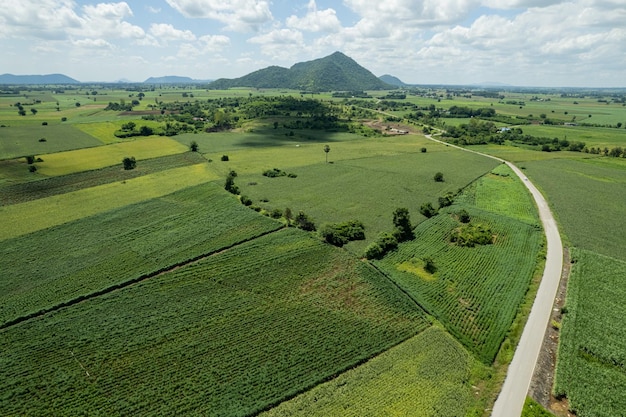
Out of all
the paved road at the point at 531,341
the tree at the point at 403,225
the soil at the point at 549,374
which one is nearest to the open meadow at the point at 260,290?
the paved road at the point at 531,341

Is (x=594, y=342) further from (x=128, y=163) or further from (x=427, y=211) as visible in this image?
(x=128, y=163)

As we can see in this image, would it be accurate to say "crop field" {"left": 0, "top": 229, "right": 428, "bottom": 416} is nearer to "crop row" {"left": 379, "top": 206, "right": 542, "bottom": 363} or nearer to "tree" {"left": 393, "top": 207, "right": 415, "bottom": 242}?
"crop row" {"left": 379, "top": 206, "right": 542, "bottom": 363}

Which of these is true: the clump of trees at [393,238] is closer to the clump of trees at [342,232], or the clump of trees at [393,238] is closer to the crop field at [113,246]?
the clump of trees at [342,232]

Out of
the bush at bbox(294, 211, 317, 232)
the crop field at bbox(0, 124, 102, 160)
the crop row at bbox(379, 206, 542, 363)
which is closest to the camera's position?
the crop row at bbox(379, 206, 542, 363)

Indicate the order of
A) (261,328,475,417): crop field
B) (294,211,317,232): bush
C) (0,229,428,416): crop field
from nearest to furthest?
(261,328,475,417): crop field
(0,229,428,416): crop field
(294,211,317,232): bush

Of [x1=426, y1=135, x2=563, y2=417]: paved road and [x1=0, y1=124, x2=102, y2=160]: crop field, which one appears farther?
[x1=0, y1=124, x2=102, y2=160]: crop field

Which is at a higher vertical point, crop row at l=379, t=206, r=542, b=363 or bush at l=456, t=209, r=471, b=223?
bush at l=456, t=209, r=471, b=223

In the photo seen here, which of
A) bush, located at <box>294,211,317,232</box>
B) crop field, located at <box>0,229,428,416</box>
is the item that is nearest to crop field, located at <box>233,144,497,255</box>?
bush, located at <box>294,211,317,232</box>
